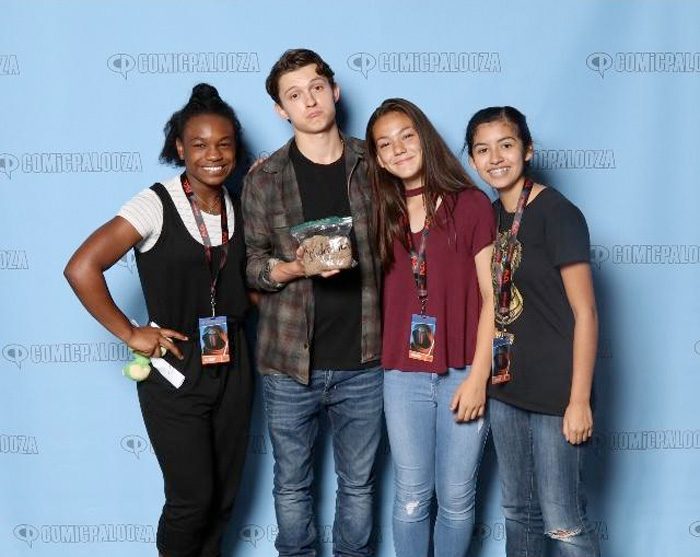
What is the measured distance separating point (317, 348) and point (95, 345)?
88 cm

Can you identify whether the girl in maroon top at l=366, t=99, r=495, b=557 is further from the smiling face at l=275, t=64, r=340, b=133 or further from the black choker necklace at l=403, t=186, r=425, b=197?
the smiling face at l=275, t=64, r=340, b=133

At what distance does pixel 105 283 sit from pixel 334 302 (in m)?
0.57

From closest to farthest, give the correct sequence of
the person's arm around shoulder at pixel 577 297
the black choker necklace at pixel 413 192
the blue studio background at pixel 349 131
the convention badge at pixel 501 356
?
the person's arm around shoulder at pixel 577 297 < the convention badge at pixel 501 356 < the black choker necklace at pixel 413 192 < the blue studio background at pixel 349 131

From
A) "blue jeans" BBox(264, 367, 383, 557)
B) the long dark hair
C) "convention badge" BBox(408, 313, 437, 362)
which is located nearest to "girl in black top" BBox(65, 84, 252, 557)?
"blue jeans" BBox(264, 367, 383, 557)

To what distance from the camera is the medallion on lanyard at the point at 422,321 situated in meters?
1.84

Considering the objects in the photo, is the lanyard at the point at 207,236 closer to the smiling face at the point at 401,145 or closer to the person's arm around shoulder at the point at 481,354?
the smiling face at the point at 401,145

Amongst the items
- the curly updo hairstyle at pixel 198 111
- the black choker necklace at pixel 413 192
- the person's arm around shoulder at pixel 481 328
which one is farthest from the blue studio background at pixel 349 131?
the person's arm around shoulder at pixel 481 328

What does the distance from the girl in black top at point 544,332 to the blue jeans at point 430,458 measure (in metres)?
0.10

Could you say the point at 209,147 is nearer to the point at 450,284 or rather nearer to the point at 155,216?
the point at 155,216

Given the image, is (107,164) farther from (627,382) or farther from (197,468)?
(627,382)

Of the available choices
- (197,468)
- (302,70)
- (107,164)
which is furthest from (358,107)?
(197,468)

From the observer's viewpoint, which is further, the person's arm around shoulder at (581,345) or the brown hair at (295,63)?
the brown hair at (295,63)

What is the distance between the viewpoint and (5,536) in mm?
2527

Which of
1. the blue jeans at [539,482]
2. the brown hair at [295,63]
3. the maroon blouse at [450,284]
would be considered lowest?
the blue jeans at [539,482]
